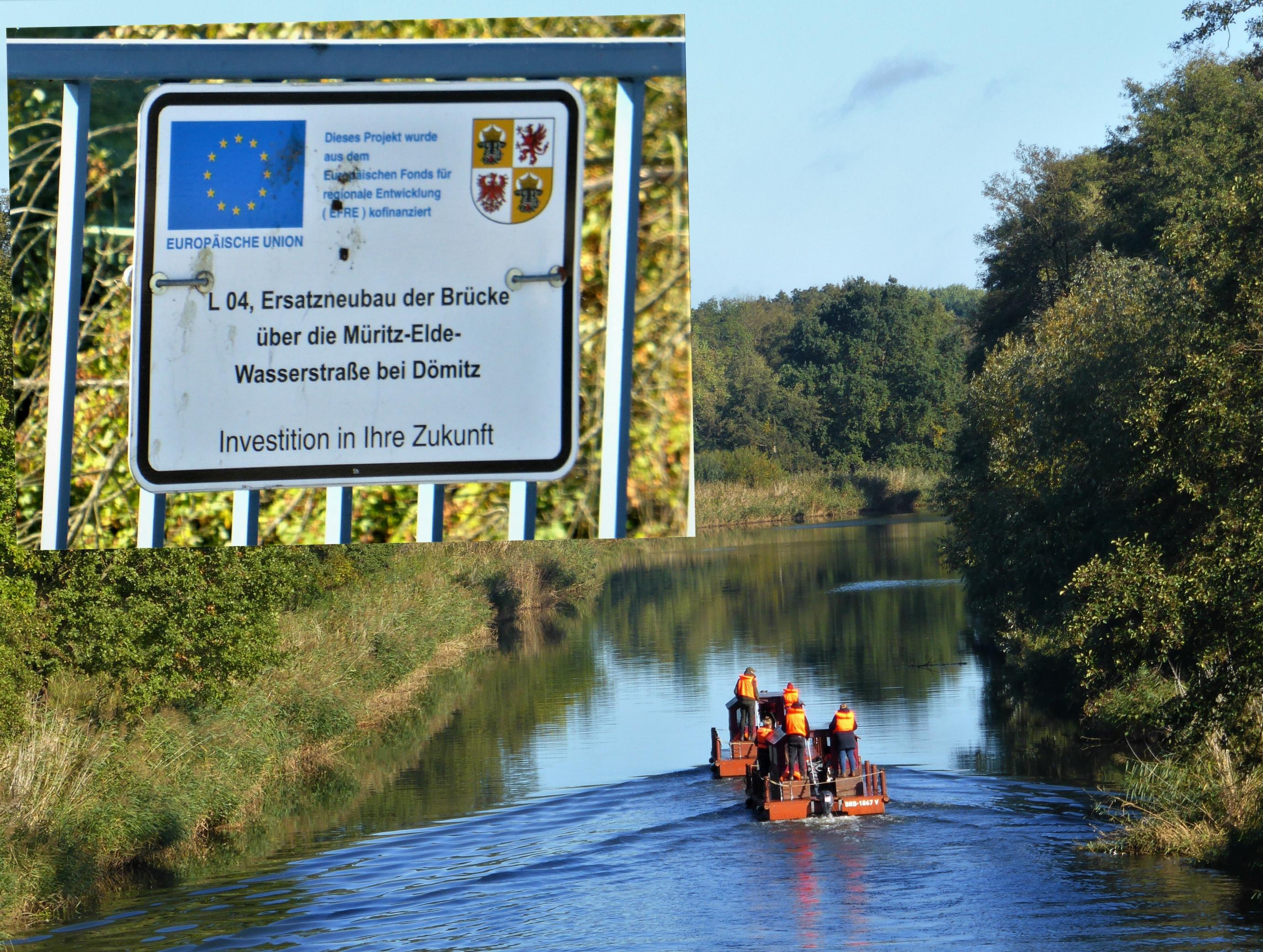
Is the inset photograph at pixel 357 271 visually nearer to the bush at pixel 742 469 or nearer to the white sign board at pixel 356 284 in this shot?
the white sign board at pixel 356 284

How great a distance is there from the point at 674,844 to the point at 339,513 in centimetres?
2004

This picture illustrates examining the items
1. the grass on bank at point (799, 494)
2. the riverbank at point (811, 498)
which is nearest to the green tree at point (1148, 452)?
the riverbank at point (811, 498)

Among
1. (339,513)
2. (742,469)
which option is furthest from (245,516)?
(742,469)

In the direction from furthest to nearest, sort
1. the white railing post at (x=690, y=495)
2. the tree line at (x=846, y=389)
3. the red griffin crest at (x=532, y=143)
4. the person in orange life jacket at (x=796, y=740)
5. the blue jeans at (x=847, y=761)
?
the tree line at (x=846, y=389) → the blue jeans at (x=847, y=761) → the person in orange life jacket at (x=796, y=740) → the white railing post at (x=690, y=495) → the red griffin crest at (x=532, y=143)

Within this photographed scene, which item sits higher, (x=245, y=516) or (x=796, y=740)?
(x=245, y=516)

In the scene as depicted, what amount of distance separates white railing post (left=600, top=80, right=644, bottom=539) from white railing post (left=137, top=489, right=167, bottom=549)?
6.89 feet

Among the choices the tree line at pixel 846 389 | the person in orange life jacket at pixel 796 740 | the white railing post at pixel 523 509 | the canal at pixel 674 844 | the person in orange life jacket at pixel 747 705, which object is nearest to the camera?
the white railing post at pixel 523 509

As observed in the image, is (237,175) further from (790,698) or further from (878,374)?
(878,374)

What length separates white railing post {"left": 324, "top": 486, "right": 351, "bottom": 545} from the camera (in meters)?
6.82

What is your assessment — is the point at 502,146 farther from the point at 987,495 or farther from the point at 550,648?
the point at 550,648

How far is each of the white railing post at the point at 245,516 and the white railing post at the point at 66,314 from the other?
1109mm

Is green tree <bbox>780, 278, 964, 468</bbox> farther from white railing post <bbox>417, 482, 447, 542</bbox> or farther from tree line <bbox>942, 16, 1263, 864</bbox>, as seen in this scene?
white railing post <bbox>417, 482, 447, 542</bbox>

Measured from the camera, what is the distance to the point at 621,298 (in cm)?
736

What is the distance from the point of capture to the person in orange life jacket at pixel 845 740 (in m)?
25.5
